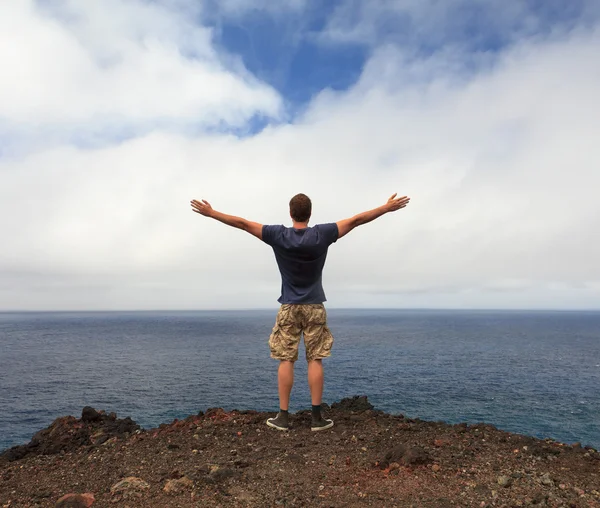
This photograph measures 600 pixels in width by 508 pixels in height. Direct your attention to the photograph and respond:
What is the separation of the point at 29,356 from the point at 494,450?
309 feet

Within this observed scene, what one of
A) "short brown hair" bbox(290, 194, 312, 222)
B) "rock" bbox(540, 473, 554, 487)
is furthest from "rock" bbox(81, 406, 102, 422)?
"rock" bbox(540, 473, 554, 487)

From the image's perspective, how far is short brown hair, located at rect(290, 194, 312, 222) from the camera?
285 inches

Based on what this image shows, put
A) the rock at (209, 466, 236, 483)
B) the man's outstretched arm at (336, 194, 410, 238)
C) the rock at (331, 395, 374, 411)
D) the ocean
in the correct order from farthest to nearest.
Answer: the ocean, the rock at (331, 395, 374, 411), the man's outstretched arm at (336, 194, 410, 238), the rock at (209, 466, 236, 483)

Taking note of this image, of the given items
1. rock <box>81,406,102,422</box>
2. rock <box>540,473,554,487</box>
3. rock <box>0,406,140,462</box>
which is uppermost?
rock <box>540,473,554,487</box>

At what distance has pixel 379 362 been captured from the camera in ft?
214

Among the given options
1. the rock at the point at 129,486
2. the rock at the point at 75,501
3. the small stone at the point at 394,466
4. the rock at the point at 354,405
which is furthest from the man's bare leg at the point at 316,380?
the rock at the point at 75,501

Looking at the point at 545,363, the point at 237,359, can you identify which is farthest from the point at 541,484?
the point at 545,363

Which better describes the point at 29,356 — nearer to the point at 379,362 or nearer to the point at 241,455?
Answer: the point at 379,362

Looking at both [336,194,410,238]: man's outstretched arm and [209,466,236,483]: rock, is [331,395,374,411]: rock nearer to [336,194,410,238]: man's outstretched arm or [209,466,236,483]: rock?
[209,466,236,483]: rock

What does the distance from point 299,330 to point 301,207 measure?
2250mm

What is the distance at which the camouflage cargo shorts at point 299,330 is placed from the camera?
24.2 feet

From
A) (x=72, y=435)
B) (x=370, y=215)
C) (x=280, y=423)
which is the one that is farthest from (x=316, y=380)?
(x=72, y=435)

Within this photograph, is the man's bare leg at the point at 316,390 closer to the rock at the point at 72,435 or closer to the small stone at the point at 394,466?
the small stone at the point at 394,466

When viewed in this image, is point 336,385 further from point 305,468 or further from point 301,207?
point 305,468
